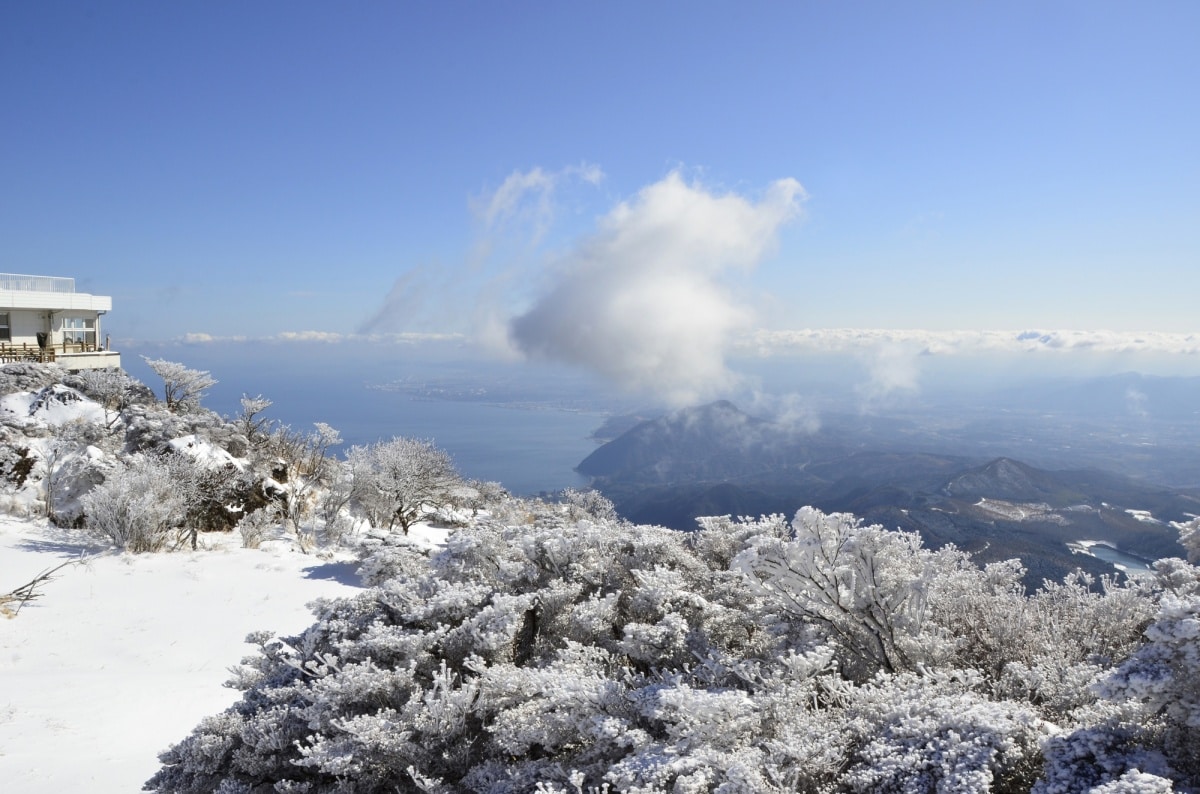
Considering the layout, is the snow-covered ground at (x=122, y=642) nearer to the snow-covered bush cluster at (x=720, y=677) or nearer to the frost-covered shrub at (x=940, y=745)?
the snow-covered bush cluster at (x=720, y=677)

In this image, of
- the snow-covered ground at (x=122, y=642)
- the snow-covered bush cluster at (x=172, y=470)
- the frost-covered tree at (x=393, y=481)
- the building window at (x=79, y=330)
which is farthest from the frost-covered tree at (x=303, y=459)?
the building window at (x=79, y=330)

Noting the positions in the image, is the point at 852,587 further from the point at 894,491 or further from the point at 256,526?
the point at 894,491

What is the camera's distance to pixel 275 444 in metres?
17.1

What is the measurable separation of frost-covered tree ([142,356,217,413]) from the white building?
6.12m

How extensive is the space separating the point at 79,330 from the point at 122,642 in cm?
2602

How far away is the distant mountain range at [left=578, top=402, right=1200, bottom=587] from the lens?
37.9 meters

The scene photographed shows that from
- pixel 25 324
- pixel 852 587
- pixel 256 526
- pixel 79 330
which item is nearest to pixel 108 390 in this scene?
pixel 256 526

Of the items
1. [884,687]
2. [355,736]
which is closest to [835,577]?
[884,687]

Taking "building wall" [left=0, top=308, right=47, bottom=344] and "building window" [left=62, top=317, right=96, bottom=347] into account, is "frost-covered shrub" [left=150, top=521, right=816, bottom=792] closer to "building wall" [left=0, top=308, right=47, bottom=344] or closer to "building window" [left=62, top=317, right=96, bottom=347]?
"building wall" [left=0, top=308, right=47, bottom=344]

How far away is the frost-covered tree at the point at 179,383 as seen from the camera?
17906 millimetres

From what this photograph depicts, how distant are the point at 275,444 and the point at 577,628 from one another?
15520 millimetres

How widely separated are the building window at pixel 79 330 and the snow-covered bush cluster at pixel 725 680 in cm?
2838

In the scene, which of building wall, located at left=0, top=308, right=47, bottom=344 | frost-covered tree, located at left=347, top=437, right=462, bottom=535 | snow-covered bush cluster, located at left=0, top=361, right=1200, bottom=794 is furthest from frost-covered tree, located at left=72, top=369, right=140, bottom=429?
snow-covered bush cluster, located at left=0, top=361, right=1200, bottom=794

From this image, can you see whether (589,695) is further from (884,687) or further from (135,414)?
(135,414)
